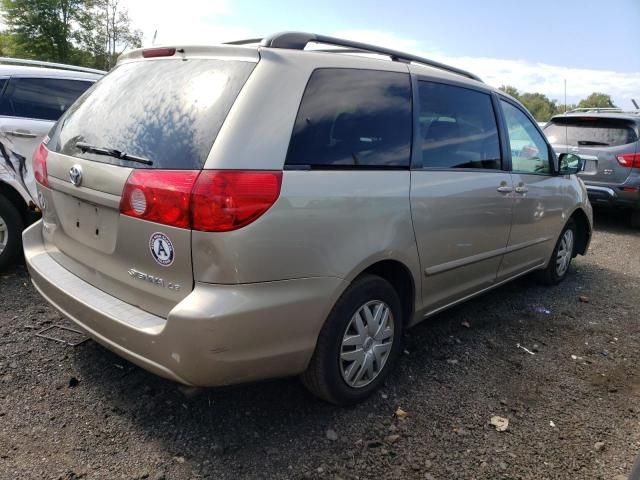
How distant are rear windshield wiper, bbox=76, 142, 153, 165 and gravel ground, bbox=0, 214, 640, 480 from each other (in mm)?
1229

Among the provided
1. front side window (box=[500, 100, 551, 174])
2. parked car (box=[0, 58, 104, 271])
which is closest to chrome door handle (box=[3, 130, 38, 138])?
parked car (box=[0, 58, 104, 271])

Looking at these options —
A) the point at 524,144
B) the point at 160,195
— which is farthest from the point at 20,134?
the point at 524,144

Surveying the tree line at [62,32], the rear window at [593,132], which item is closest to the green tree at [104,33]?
the tree line at [62,32]

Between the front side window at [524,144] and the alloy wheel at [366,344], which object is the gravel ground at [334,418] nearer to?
the alloy wheel at [366,344]

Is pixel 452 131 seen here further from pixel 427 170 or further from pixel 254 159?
pixel 254 159

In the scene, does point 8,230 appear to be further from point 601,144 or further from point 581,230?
point 601,144

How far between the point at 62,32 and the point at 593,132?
104ft

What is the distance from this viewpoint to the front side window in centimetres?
408

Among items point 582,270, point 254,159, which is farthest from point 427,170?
point 582,270

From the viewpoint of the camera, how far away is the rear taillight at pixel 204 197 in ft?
6.80

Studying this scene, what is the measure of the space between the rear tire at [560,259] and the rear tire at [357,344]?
2616 millimetres

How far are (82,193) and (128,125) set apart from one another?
382 mm

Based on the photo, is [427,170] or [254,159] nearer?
[254,159]

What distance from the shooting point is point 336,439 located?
2.54 metres
